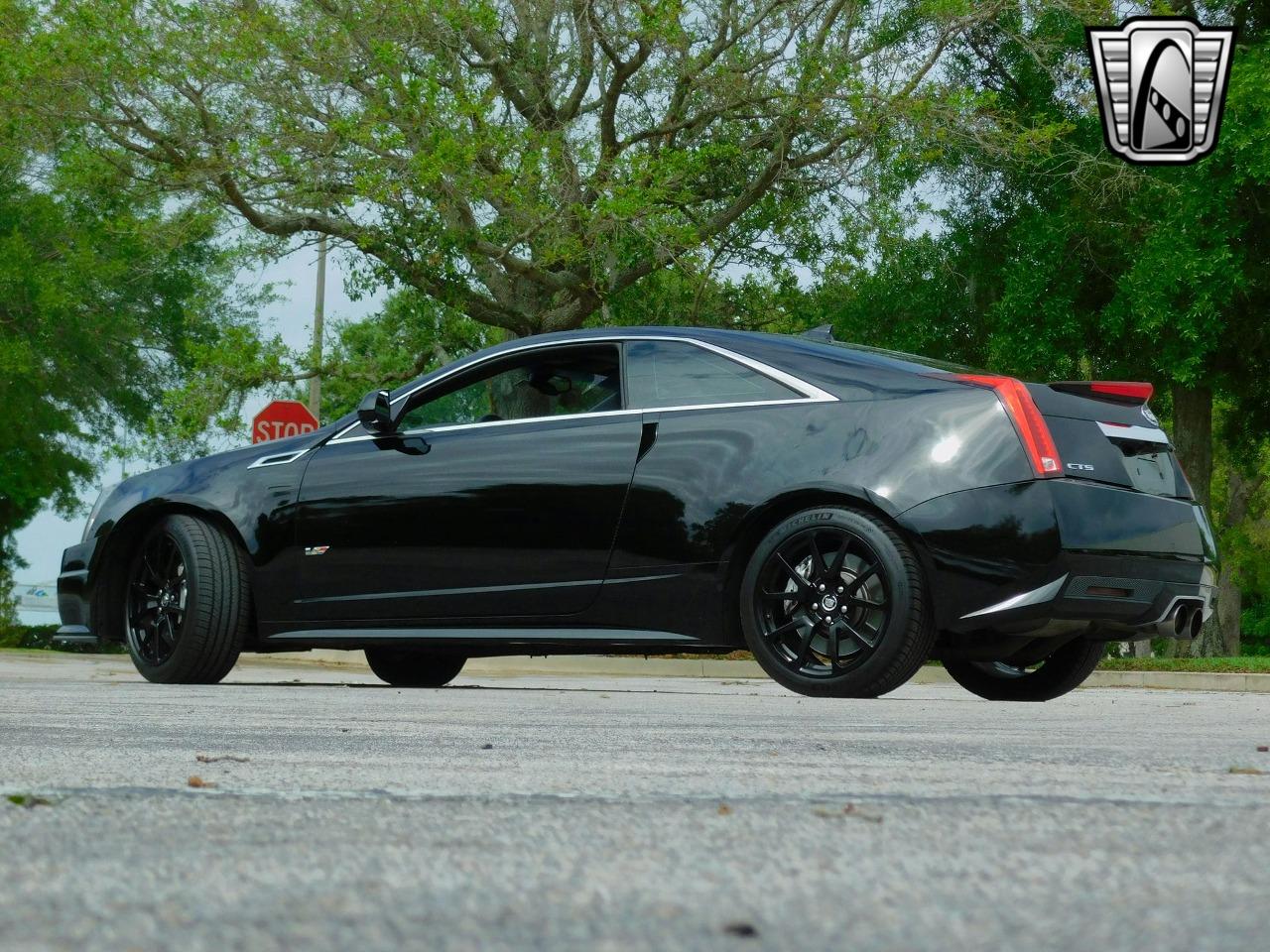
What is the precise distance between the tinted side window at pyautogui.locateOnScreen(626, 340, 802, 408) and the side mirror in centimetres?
116

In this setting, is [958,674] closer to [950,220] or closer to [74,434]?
[950,220]

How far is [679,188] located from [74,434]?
50.8 ft

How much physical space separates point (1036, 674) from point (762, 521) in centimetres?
200

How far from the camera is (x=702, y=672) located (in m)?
17.1

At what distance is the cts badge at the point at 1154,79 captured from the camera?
20219 mm

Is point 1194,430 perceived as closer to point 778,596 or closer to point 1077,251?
point 1077,251

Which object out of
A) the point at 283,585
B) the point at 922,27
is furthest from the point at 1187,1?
the point at 283,585

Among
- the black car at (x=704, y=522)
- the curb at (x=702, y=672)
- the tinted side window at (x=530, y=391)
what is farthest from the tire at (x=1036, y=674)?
the curb at (x=702, y=672)

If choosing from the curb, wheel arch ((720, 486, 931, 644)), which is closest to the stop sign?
the curb

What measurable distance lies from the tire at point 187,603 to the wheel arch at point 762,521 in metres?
2.52

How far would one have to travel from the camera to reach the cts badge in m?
20.2

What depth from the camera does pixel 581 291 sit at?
2116 centimetres

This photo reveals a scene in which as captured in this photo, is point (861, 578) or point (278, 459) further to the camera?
point (278, 459)

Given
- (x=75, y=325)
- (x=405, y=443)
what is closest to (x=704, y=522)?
(x=405, y=443)
